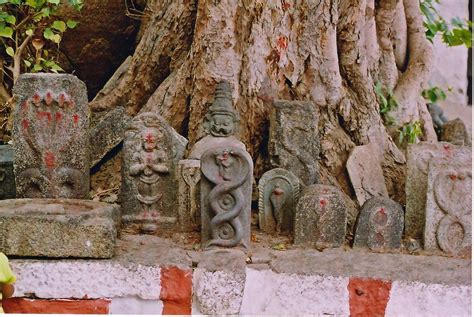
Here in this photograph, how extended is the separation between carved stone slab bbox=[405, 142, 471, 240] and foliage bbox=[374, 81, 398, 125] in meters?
1.29

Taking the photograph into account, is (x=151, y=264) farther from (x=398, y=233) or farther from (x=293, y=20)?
(x=293, y=20)

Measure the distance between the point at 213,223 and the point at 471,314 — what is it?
1.19 m

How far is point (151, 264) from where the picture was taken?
2.97 metres

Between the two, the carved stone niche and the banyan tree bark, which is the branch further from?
the carved stone niche

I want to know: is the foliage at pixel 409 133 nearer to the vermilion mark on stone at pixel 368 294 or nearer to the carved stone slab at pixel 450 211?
the carved stone slab at pixel 450 211

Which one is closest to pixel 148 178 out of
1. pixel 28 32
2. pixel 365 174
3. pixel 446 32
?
pixel 365 174

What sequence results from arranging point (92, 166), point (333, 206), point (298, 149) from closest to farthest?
point (333, 206) → point (298, 149) → point (92, 166)

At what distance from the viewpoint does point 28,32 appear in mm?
4766

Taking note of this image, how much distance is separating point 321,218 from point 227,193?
0.47m

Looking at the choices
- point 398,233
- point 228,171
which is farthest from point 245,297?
point 398,233

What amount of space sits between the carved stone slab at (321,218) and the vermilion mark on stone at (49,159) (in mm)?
1257

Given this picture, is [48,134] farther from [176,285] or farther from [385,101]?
[385,101]

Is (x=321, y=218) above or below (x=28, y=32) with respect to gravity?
below

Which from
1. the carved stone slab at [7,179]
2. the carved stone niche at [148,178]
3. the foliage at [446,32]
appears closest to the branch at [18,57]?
the carved stone slab at [7,179]
